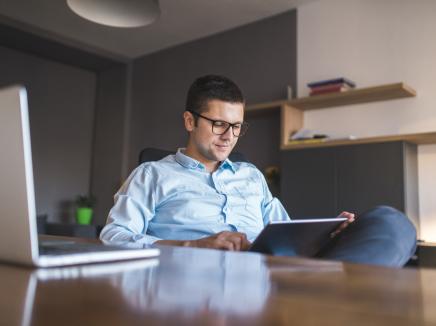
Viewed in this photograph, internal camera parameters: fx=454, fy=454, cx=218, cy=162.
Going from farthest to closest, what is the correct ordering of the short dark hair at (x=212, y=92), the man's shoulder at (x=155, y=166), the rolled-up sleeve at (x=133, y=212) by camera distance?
the short dark hair at (x=212, y=92) < the man's shoulder at (x=155, y=166) < the rolled-up sleeve at (x=133, y=212)

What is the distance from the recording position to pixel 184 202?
1.66 meters

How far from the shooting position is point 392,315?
1.16 feet

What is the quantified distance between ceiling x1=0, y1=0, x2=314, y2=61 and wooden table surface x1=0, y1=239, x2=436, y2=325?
12.7ft

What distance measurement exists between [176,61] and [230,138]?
3.58m

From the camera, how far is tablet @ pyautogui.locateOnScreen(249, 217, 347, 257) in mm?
980

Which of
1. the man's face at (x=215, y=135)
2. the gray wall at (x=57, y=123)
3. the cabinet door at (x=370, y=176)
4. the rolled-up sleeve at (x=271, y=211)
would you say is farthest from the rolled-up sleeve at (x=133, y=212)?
the gray wall at (x=57, y=123)

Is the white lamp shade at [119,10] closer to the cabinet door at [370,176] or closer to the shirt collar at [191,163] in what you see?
the shirt collar at [191,163]

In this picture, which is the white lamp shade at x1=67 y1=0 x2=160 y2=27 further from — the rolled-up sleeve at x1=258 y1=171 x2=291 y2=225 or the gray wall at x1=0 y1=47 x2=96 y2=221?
the gray wall at x1=0 y1=47 x2=96 y2=221

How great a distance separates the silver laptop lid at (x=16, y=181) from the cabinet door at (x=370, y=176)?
9.10ft

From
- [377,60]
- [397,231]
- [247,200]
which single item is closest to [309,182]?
[377,60]

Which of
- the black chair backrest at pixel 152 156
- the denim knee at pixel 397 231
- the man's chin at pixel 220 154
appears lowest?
the denim knee at pixel 397 231

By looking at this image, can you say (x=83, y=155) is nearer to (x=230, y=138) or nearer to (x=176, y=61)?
(x=176, y=61)

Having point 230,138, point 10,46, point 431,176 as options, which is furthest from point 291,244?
point 10,46

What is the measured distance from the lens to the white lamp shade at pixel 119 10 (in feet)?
8.42
